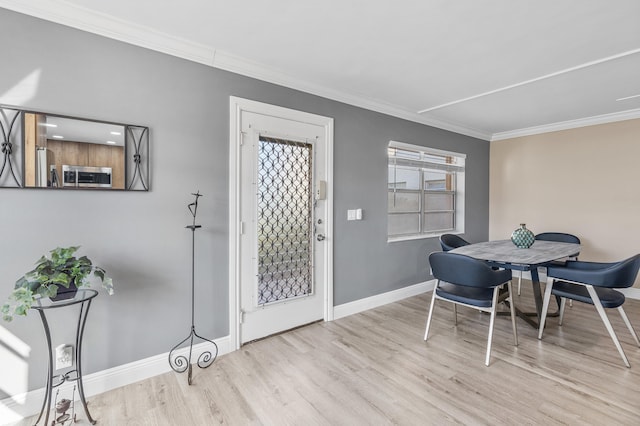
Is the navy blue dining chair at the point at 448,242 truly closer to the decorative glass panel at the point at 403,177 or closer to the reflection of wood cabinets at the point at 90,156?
the decorative glass panel at the point at 403,177

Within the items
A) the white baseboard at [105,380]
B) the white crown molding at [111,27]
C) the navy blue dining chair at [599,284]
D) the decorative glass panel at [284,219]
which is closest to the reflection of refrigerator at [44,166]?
the white crown molding at [111,27]

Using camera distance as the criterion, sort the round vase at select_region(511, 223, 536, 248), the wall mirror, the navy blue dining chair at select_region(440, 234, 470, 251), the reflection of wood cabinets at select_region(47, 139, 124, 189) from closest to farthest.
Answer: the wall mirror, the reflection of wood cabinets at select_region(47, 139, 124, 189), the round vase at select_region(511, 223, 536, 248), the navy blue dining chair at select_region(440, 234, 470, 251)

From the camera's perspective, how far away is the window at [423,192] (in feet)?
13.1

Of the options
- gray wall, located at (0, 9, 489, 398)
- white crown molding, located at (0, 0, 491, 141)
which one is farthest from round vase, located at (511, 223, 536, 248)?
gray wall, located at (0, 9, 489, 398)

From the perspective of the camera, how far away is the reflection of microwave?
191cm

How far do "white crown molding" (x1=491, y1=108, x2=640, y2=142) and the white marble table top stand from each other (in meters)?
2.07

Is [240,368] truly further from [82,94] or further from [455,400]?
[82,94]

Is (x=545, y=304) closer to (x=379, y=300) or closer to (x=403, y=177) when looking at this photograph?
(x=379, y=300)

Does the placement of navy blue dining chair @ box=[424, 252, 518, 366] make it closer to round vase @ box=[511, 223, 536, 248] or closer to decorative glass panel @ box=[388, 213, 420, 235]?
round vase @ box=[511, 223, 536, 248]

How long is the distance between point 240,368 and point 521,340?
2546 millimetres

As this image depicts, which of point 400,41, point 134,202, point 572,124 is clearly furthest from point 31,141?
point 572,124

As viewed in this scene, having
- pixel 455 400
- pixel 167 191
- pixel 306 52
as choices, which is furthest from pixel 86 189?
pixel 455 400

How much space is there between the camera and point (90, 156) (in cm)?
198

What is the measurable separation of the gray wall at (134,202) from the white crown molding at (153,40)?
0.16 ft
